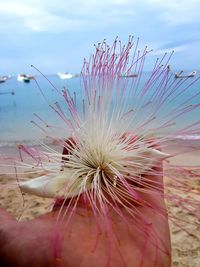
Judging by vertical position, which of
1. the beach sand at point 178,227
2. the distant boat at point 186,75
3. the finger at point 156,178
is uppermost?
the distant boat at point 186,75

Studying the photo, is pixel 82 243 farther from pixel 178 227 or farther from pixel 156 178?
pixel 178 227

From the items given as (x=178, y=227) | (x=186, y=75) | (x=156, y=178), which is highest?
(x=186, y=75)

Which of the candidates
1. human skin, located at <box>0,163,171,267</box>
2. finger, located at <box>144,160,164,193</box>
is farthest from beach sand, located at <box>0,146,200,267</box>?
human skin, located at <box>0,163,171,267</box>

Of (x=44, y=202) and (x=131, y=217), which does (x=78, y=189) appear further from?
(x=44, y=202)

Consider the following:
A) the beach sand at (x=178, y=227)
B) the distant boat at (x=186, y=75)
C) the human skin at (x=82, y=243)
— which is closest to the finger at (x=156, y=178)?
the beach sand at (x=178, y=227)

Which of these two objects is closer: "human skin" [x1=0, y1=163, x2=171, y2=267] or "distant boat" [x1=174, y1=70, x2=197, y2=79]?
"human skin" [x1=0, y1=163, x2=171, y2=267]

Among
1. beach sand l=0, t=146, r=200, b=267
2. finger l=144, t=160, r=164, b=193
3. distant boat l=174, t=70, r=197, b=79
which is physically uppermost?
distant boat l=174, t=70, r=197, b=79

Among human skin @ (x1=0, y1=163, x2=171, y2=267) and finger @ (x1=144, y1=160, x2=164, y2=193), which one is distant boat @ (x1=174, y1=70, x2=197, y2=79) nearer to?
finger @ (x1=144, y1=160, x2=164, y2=193)

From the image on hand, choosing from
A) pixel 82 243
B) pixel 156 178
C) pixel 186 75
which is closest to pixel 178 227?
pixel 156 178

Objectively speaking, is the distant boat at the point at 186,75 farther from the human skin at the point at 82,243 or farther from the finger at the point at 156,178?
the human skin at the point at 82,243
